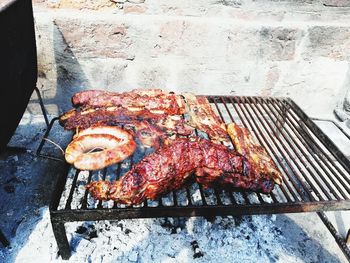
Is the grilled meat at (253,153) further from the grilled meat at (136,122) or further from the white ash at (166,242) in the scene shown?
the white ash at (166,242)

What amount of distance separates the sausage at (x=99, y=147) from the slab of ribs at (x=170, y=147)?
0.02 m

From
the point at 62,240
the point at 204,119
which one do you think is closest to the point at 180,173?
the point at 204,119

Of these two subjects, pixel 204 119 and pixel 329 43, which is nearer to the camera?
pixel 204 119

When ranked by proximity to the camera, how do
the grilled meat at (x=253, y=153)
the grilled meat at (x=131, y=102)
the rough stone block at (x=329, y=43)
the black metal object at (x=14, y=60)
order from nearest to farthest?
the black metal object at (x=14, y=60)
the grilled meat at (x=253, y=153)
the grilled meat at (x=131, y=102)
the rough stone block at (x=329, y=43)

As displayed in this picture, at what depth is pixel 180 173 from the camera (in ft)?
7.49

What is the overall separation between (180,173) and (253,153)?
772mm

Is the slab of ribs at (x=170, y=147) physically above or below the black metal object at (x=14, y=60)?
below

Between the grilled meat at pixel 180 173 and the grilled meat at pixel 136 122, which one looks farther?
the grilled meat at pixel 136 122

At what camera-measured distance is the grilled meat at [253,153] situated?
2.49m

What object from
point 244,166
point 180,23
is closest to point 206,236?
point 244,166

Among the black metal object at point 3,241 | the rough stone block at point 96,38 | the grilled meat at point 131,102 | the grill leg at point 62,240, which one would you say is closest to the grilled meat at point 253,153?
the grilled meat at point 131,102

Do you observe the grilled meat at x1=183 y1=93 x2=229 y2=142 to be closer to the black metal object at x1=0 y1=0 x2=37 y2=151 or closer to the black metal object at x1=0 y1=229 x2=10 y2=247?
the black metal object at x1=0 y1=0 x2=37 y2=151

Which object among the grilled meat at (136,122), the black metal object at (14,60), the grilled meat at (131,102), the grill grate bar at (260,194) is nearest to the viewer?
the grill grate bar at (260,194)

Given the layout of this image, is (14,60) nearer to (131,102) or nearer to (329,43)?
(131,102)
